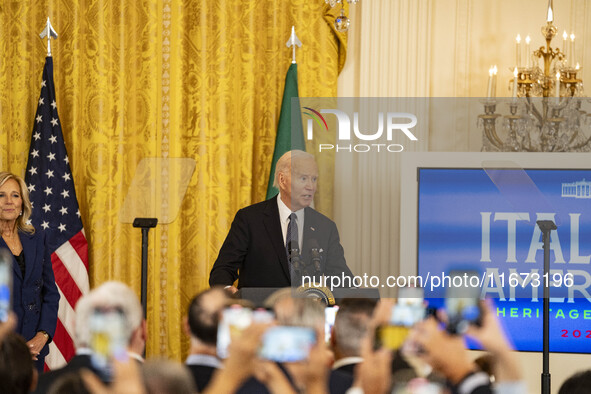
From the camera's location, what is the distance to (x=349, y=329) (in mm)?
2129

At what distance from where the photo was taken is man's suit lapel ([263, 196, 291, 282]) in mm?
3660

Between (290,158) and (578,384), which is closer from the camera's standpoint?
(578,384)

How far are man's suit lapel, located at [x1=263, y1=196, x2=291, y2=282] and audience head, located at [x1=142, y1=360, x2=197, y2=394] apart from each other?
6.69ft

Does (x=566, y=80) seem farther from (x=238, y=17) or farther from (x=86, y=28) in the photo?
(x=86, y=28)

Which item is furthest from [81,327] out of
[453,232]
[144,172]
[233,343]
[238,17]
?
[238,17]

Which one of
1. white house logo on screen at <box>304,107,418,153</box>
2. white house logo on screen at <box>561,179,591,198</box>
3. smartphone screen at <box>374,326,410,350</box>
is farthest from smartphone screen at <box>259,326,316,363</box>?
white house logo on screen at <box>561,179,591,198</box>

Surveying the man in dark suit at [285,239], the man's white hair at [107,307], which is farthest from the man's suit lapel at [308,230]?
the man's white hair at [107,307]

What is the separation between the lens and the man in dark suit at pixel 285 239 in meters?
2.93

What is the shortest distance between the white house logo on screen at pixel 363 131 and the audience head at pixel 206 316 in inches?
40.3

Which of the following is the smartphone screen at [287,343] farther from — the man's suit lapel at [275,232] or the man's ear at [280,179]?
the man's suit lapel at [275,232]

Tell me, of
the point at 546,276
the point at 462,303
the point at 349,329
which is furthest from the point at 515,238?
the point at 349,329

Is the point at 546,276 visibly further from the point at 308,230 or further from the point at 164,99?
the point at 164,99

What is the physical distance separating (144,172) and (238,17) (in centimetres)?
131

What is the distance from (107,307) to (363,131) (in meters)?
1.38
